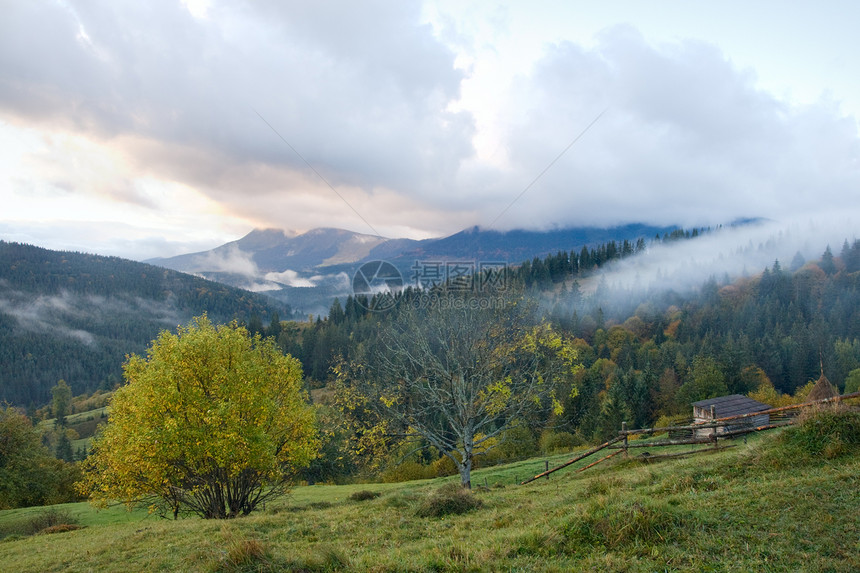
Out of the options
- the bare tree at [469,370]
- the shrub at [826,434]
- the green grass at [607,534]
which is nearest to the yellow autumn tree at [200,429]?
the bare tree at [469,370]

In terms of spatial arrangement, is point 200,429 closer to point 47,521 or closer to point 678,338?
point 47,521

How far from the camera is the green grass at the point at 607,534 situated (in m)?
7.29

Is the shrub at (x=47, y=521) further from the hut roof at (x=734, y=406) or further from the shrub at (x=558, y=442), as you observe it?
the hut roof at (x=734, y=406)

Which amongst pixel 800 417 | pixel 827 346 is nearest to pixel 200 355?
pixel 800 417

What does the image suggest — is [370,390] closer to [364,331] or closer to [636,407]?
[636,407]

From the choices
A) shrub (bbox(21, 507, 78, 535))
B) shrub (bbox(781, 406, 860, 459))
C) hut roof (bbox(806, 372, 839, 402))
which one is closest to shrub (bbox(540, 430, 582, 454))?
hut roof (bbox(806, 372, 839, 402))

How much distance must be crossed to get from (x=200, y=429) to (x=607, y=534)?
720 inches

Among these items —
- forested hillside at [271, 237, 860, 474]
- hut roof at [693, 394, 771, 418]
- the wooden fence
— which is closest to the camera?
the wooden fence

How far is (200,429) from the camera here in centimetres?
1978

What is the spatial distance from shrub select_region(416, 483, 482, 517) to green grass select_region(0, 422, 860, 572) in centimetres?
30

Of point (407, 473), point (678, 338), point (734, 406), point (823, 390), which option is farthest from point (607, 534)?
point (678, 338)

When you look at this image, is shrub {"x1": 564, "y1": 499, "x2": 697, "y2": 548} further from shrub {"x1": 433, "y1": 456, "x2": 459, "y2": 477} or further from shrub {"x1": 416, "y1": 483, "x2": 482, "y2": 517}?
shrub {"x1": 433, "y1": 456, "x2": 459, "y2": 477}

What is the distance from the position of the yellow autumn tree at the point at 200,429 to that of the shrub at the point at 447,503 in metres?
10.4

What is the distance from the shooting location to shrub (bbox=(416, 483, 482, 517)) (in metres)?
13.2
